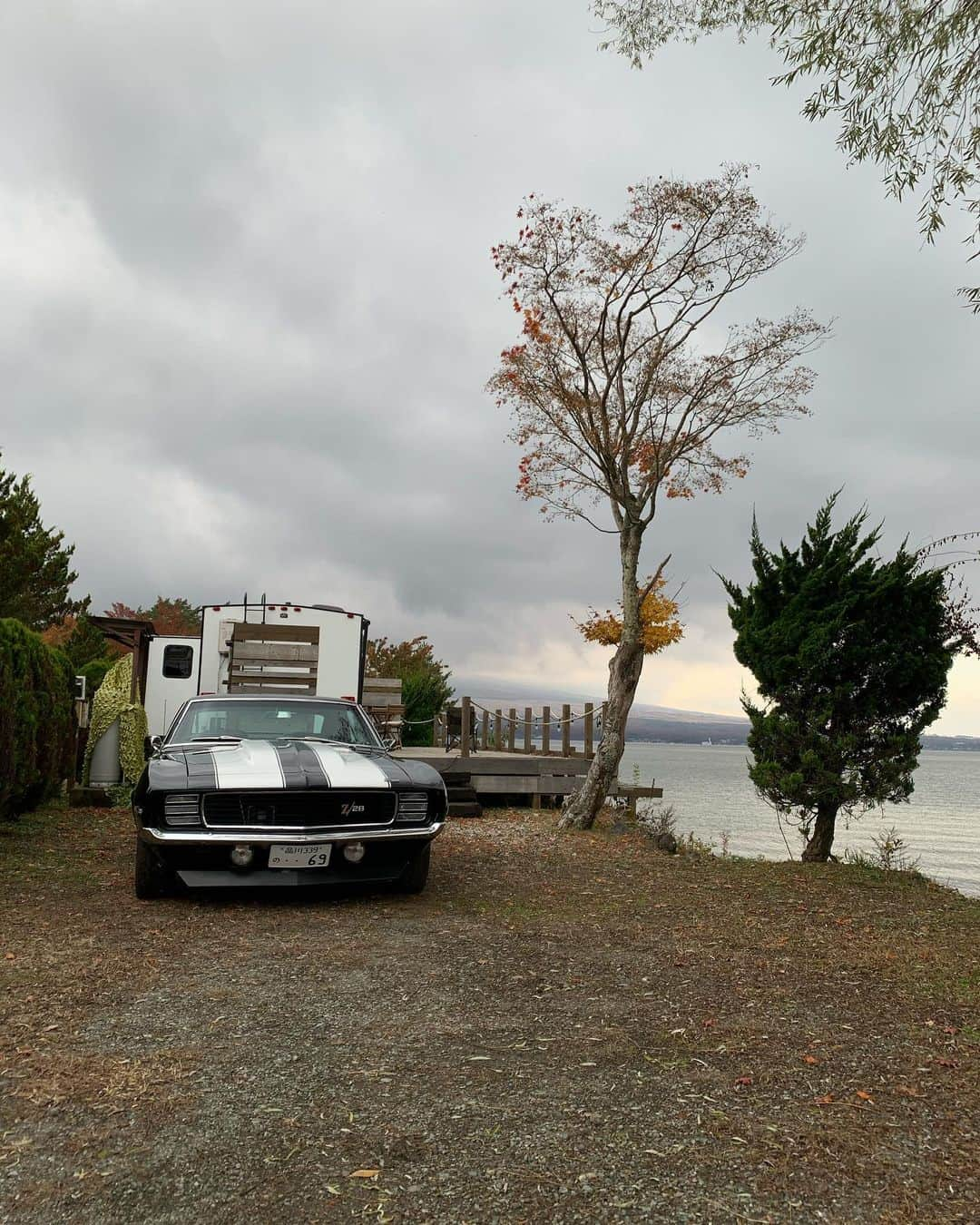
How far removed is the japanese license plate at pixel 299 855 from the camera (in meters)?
6.19

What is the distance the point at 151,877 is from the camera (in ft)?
21.4

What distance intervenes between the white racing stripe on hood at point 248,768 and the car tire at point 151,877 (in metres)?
0.73

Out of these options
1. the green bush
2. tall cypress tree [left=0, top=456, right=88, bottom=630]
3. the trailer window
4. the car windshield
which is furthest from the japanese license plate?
tall cypress tree [left=0, top=456, right=88, bottom=630]

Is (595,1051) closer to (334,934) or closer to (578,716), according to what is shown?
(334,934)

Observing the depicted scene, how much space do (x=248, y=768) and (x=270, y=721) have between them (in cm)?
140

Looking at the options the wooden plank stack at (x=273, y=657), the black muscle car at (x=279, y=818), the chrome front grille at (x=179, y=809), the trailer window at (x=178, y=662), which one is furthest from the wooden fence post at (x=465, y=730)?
the chrome front grille at (x=179, y=809)

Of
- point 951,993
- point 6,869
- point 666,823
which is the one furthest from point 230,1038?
point 666,823

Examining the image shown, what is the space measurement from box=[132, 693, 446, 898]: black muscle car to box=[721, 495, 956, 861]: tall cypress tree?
152 inches

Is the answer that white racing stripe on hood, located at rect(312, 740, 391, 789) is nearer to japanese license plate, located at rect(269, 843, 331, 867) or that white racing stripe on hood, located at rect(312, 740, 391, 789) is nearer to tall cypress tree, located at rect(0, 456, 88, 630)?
japanese license plate, located at rect(269, 843, 331, 867)

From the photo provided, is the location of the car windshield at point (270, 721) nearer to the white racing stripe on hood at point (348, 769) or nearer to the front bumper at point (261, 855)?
the white racing stripe on hood at point (348, 769)

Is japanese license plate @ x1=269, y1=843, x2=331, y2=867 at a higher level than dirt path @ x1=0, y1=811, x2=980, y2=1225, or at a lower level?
higher

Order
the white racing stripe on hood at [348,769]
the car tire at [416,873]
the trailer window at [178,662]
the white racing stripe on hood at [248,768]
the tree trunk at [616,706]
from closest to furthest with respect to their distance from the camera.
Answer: the white racing stripe on hood at [248,768], the white racing stripe on hood at [348,769], the car tire at [416,873], the tree trunk at [616,706], the trailer window at [178,662]

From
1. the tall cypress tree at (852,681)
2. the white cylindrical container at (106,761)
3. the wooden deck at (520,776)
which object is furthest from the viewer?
the wooden deck at (520,776)

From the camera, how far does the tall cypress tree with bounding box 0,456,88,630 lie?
27281 mm
